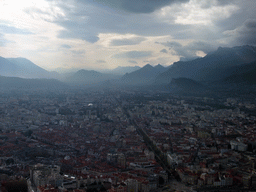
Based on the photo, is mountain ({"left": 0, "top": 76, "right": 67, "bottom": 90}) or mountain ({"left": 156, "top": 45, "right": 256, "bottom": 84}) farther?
mountain ({"left": 156, "top": 45, "right": 256, "bottom": 84})

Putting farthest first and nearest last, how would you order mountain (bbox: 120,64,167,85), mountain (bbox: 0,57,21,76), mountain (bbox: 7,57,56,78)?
mountain (bbox: 7,57,56,78), mountain (bbox: 0,57,21,76), mountain (bbox: 120,64,167,85)

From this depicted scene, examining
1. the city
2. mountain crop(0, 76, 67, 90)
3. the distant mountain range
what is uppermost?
the distant mountain range

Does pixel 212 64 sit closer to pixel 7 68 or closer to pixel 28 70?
pixel 7 68

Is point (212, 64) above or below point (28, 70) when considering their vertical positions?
above

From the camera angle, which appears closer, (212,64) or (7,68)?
(212,64)

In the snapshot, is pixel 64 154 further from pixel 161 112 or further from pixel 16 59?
pixel 16 59

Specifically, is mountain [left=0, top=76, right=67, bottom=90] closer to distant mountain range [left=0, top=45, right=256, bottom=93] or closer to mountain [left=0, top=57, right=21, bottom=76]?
distant mountain range [left=0, top=45, right=256, bottom=93]

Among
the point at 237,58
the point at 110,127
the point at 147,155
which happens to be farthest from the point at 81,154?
the point at 237,58

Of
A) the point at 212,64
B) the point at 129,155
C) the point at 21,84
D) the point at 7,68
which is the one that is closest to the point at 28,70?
the point at 7,68

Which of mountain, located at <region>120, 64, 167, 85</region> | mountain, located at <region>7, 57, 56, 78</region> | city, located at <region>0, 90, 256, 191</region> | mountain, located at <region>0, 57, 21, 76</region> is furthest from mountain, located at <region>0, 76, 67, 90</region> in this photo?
mountain, located at <region>7, 57, 56, 78</region>
